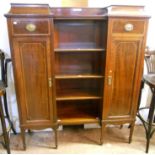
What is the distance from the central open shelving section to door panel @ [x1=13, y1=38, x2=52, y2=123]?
16cm

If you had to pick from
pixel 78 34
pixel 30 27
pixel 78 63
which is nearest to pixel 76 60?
pixel 78 63

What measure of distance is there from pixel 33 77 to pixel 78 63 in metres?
0.56

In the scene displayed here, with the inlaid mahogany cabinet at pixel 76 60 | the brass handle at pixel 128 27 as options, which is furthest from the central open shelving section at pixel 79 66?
the brass handle at pixel 128 27

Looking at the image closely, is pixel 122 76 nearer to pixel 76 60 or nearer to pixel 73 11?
pixel 76 60

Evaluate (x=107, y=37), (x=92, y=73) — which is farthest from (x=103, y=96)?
(x=107, y=37)

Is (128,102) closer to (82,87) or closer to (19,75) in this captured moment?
Result: (82,87)

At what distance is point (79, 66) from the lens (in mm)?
2008

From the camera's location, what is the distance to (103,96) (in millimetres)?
Result: 1816

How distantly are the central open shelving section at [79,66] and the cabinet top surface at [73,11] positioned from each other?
0.11m

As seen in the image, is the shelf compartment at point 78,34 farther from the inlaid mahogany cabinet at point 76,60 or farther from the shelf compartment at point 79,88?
the shelf compartment at point 79,88

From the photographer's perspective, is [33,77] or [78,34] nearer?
[33,77]

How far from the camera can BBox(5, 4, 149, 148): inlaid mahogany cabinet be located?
1.55 meters

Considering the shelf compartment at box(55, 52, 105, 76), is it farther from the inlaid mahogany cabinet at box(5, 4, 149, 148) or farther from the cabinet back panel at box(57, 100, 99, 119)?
the cabinet back panel at box(57, 100, 99, 119)

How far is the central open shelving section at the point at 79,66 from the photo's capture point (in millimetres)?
1844
